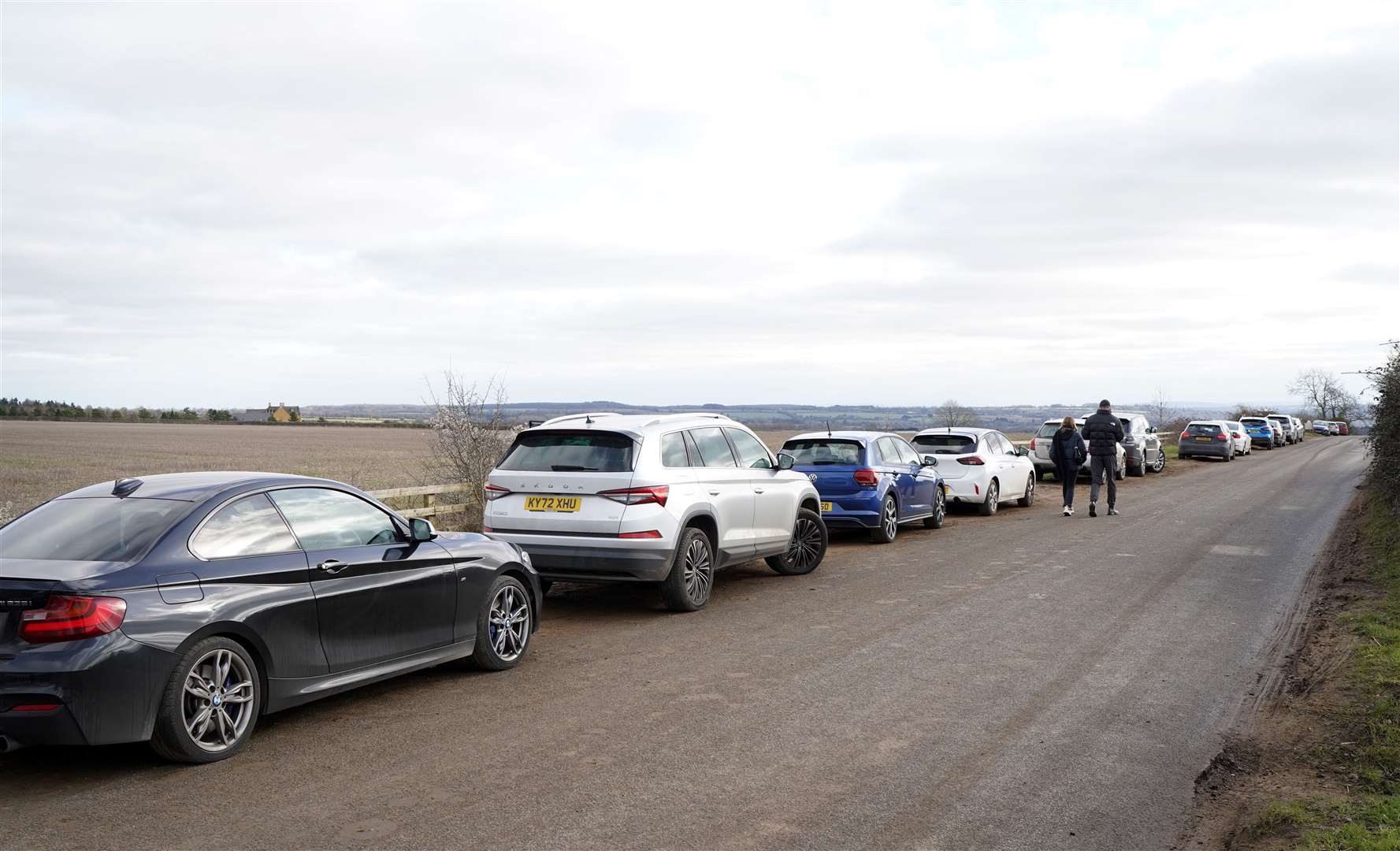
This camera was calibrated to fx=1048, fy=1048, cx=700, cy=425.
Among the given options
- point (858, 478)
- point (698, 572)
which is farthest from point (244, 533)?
point (858, 478)

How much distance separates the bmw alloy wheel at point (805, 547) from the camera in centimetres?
1215

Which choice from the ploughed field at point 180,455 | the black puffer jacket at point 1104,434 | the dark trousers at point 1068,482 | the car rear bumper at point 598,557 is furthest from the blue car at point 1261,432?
the car rear bumper at point 598,557

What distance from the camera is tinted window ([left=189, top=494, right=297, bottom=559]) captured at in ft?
18.5

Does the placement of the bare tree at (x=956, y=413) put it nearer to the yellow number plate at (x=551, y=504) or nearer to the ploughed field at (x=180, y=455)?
the ploughed field at (x=180, y=455)

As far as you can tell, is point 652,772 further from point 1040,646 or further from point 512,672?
point 1040,646

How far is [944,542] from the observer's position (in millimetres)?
14836

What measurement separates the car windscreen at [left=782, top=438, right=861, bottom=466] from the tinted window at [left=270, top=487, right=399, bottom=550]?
28.5 ft

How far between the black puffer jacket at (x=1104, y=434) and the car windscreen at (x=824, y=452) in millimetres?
5807

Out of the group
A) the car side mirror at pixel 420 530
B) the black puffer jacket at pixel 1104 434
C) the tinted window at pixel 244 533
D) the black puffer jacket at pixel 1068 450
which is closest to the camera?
the tinted window at pixel 244 533

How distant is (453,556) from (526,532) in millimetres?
2139

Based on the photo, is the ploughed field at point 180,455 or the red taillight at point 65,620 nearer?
the red taillight at point 65,620

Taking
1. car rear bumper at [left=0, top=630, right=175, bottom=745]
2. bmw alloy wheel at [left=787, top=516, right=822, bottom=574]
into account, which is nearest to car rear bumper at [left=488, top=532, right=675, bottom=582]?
bmw alloy wheel at [left=787, top=516, right=822, bottom=574]

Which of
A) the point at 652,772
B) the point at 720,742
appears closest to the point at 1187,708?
the point at 720,742

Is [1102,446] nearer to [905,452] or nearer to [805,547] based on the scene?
[905,452]
